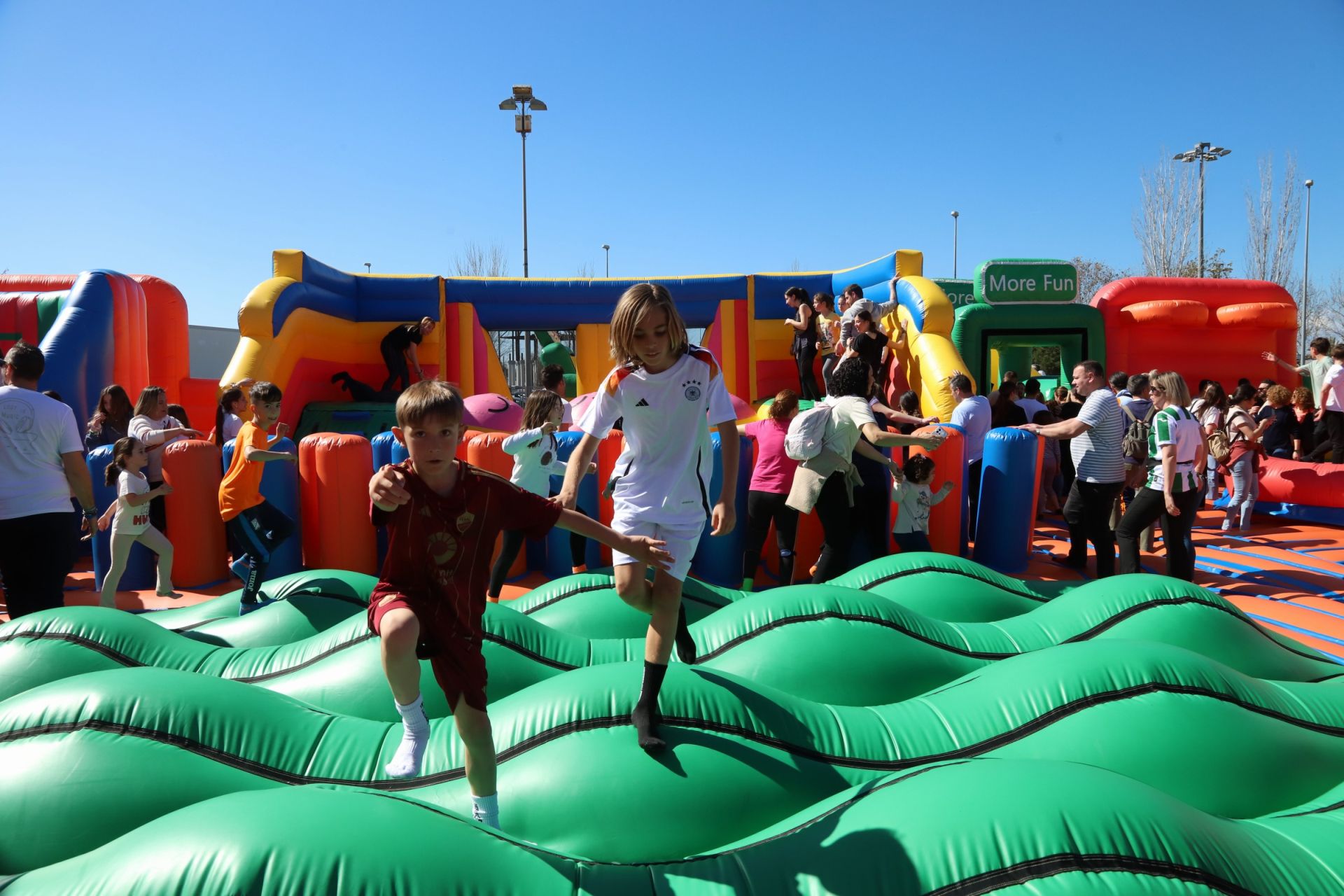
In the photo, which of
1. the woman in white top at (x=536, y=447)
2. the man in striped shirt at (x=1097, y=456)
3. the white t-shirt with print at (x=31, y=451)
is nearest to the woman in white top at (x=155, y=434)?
the white t-shirt with print at (x=31, y=451)

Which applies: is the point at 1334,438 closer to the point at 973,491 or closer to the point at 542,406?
the point at 973,491

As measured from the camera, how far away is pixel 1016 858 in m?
1.57

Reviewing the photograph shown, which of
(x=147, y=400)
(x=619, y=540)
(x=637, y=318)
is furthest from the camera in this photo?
(x=147, y=400)

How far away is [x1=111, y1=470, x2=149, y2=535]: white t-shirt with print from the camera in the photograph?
4.68 meters

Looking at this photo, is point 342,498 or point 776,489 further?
point 342,498

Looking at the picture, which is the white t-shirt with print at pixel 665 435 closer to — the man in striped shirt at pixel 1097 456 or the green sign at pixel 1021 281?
the man in striped shirt at pixel 1097 456

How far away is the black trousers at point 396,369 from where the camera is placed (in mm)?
10133

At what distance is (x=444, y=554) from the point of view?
1979 mm

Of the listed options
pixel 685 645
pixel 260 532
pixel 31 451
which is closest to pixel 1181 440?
pixel 685 645

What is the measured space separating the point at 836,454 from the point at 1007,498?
1.77 m

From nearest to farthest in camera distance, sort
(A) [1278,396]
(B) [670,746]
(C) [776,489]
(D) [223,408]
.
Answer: (B) [670,746]
(C) [776,489]
(D) [223,408]
(A) [1278,396]

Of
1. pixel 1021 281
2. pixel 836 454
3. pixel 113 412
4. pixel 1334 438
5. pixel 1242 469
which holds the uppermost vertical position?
pixel 1021 281

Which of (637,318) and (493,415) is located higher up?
(637,318)

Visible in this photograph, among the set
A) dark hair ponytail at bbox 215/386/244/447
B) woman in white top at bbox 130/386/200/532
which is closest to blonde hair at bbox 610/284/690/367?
woman in white top at bbox 130/386/200/532
